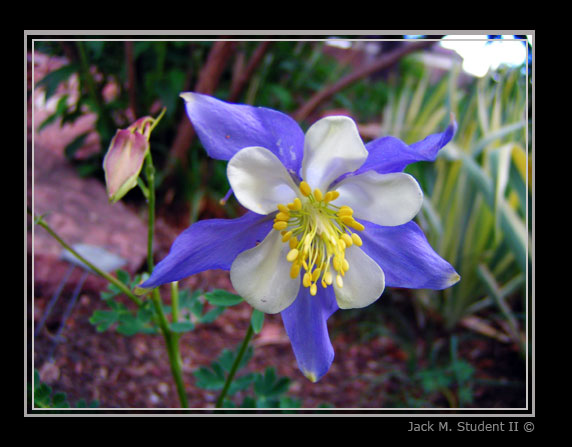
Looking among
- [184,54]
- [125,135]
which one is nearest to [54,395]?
[125,135]

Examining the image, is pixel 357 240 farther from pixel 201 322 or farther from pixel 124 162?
pixel 201 322

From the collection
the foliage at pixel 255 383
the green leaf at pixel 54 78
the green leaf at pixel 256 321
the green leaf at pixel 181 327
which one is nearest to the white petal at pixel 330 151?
the green leaf at pixel 256 321

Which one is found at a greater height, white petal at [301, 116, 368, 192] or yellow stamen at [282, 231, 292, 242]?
white petal at [301, 116, 368, 192]

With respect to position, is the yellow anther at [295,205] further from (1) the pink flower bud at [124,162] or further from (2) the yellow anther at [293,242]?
(1) the pink flower bud at [124,162]

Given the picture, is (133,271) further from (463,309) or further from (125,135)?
(463,309)

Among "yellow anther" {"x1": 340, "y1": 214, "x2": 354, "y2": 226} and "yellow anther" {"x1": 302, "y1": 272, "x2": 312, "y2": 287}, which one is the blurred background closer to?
"yellow anther" {"x1": 340, "y1": 214, "x2": 354, "y2": 226}

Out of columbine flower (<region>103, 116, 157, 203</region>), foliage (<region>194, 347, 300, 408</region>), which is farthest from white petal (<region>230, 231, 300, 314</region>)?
foliage (<region>194, 347, 300, 408</region>)
